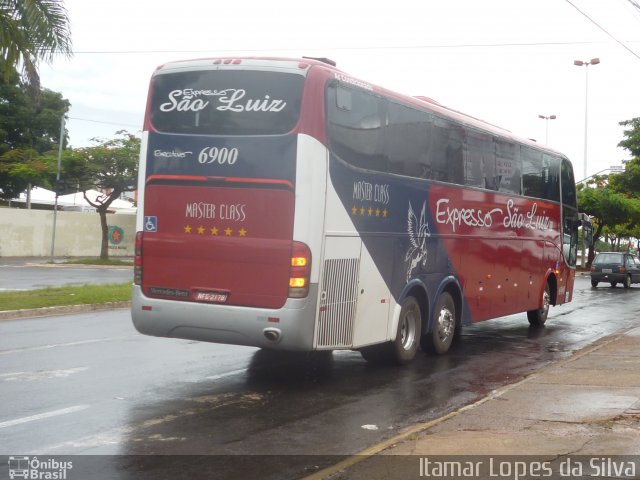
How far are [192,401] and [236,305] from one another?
1.18 meters

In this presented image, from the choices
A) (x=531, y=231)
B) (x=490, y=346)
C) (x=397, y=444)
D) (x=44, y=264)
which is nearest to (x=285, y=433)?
(x=397, y=444)

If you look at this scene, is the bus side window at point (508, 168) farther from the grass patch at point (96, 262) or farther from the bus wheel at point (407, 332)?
the grass patch at point (96, 262)

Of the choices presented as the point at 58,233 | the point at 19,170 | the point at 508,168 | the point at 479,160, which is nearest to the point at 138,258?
the point at 479,160

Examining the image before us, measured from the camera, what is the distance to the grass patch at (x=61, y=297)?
1803cm

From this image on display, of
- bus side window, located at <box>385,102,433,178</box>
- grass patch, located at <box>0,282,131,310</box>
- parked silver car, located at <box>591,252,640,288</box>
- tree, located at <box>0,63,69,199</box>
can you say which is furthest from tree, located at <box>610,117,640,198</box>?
bus side window, located at <box>385,102,433,178</box>

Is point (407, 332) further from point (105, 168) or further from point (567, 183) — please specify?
point (105, 168)

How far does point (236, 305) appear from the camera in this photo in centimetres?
962

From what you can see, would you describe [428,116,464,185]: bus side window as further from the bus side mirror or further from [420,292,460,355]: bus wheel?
the bus side mirror

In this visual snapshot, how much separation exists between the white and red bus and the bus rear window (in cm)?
1

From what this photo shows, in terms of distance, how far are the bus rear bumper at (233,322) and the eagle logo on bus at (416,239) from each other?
8.76 ft

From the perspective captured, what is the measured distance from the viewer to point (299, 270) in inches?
370

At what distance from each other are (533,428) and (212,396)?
358 centimetres

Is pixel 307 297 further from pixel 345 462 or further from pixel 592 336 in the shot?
pixel 592 336

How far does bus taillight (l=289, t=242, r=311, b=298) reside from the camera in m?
9.39
